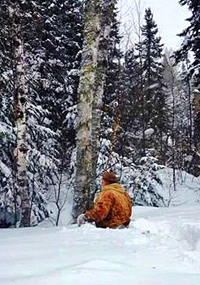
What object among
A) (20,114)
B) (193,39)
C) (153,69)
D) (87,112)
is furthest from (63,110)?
(153,69)

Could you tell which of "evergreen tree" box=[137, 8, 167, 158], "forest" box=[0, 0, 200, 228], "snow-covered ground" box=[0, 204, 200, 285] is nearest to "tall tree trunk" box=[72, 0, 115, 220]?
"forest" box=[0, 0, 200, 228]

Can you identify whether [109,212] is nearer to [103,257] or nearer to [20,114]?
[103,257]

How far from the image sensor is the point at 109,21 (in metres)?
9.67

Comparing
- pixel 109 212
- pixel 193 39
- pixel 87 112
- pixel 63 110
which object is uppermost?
pixel 193 39

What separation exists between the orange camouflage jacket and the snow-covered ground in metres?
0.19

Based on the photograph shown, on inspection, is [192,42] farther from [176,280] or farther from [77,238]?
[176,280]

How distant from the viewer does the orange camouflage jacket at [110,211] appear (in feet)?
21.5

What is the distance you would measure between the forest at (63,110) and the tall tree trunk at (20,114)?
2 cm

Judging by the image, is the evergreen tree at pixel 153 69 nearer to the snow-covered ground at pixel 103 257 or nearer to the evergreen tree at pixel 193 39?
the evergreen tree at pixel 193 39

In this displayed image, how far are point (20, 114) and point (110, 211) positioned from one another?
430cm

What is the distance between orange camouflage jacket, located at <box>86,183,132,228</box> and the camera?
258 inches

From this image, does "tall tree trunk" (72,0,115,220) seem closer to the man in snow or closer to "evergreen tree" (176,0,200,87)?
the man in snow

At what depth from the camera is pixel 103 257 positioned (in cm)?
418

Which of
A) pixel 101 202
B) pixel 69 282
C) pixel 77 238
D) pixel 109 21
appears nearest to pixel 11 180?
pixel 109 21
